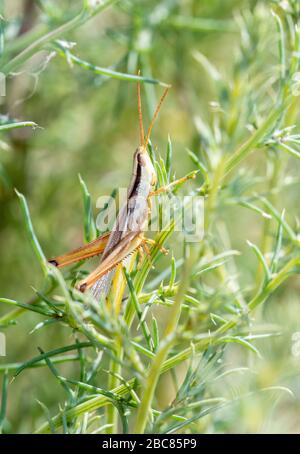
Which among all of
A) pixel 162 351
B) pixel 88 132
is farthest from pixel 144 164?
pixel 88 132

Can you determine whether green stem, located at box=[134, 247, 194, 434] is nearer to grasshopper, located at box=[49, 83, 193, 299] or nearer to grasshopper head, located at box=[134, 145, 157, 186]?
grasshopper, located at box=[49, 83, 193, 299]

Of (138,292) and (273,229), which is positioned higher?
(273,229)

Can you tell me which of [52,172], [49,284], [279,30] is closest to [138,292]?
[49,284]

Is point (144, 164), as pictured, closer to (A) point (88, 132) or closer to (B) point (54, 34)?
(B) point (54, 34)

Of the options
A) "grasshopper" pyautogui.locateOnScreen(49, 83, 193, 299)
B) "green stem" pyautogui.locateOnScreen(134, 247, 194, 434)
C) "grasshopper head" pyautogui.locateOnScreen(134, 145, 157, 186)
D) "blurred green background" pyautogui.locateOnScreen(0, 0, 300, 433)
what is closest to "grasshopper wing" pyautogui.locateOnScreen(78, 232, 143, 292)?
"grasshopper" pyautogui.locateOnScreen(49, 83, 193, 299)

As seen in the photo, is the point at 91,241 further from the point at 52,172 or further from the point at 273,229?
the point at 52,172

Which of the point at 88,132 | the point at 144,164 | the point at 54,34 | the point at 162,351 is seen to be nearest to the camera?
the point at 162,351
